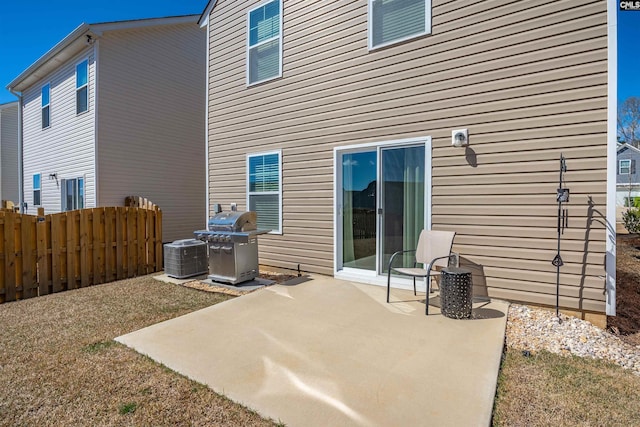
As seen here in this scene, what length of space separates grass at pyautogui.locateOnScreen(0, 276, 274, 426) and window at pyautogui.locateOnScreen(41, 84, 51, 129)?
1006 cm

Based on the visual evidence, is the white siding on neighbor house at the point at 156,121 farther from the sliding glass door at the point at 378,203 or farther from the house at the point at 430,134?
the sliding glass door at the point at 378,203

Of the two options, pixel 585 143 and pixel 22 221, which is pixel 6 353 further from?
pixel 585 143

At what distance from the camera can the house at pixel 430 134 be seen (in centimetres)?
371

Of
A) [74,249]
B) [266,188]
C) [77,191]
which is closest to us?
[74,249]

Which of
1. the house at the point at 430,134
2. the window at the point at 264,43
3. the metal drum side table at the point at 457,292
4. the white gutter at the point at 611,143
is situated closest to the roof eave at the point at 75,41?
the house at the point at 430,134

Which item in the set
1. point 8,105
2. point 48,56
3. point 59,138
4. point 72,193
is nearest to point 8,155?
point 8,105

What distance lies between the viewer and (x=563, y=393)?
7.79ft

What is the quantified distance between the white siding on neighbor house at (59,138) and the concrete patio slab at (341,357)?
305 inches

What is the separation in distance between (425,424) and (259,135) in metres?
5.68

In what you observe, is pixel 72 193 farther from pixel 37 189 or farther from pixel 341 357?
pixel 341 357

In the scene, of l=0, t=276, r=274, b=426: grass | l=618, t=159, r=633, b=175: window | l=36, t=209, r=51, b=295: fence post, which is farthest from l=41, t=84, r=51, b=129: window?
l=618, t=159, r=633, b=175: window

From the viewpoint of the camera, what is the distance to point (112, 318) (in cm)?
397

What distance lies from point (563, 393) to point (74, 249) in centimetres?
665

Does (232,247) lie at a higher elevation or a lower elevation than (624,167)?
lower
